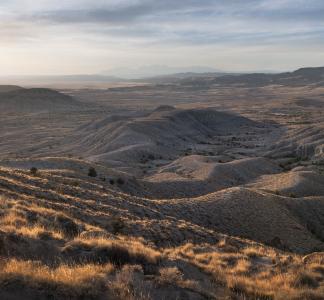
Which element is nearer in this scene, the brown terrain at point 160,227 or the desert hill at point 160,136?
the brown terrain at point 160,227

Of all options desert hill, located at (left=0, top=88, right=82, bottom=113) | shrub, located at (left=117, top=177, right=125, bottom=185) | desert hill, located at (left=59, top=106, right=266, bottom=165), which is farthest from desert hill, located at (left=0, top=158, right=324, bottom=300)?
desert hill, located at (left=0, top=88, right=82, bottom=113)

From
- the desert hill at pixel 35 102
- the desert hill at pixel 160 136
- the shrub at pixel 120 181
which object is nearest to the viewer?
the shrub at pixel 120 181

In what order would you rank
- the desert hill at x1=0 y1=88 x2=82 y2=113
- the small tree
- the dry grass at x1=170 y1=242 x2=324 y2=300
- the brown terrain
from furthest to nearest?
the desert hill at x1=0 y1=88 x2=82 y2=113 < the small tree < the dry grass at x1=170 y1=242 x2=324 y2=300 < the brown terrain

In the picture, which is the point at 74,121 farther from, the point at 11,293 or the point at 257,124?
the point at 11,293

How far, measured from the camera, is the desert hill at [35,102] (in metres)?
150

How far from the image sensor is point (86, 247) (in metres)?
11.2

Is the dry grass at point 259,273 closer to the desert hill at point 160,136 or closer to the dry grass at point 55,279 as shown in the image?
the dry grass at point 55,279

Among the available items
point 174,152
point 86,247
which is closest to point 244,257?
point 86,247

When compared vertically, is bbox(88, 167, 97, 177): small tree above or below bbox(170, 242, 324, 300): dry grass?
below

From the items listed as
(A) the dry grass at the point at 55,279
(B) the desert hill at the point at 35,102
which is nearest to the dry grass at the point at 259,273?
(A) the dry grass at the point at 55,279

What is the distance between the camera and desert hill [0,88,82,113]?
150 m

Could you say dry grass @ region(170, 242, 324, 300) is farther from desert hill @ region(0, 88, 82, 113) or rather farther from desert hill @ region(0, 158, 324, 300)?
desert hill @ region(0, 88, 82, 113)

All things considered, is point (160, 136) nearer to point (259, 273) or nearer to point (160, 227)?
point (160, 227)

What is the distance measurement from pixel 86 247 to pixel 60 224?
11.5 ft
